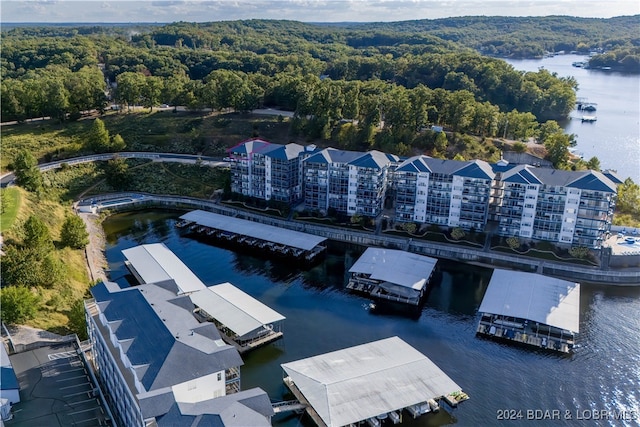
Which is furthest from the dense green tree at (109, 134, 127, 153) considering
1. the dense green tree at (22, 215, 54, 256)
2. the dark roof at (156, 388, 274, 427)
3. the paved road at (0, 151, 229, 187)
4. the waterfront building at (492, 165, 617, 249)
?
the dark roof at (156, 388, 274, 427)

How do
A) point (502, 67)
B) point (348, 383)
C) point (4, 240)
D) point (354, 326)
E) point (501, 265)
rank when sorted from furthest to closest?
point (502, 67) < point (501, 265) < point (4, 240) < point (354, 326) < point (348, 383)

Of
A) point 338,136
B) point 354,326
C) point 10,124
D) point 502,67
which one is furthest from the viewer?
point 502,67

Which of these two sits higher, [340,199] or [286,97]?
[286,97]

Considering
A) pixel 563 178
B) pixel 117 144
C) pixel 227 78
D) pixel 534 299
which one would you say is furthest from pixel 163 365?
pixel 227 78

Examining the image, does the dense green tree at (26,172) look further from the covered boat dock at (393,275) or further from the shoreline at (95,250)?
the covered boat dock at (393,275)

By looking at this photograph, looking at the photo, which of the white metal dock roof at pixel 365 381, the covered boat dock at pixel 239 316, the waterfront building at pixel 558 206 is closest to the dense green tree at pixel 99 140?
the covered boat dock at pixel 239 316

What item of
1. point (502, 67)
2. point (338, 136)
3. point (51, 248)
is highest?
point (502, 67)

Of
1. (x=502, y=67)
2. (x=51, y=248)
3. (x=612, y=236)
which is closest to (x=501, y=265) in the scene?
(x=612, y=236)

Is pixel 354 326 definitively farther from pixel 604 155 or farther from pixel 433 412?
pixel 604 155
